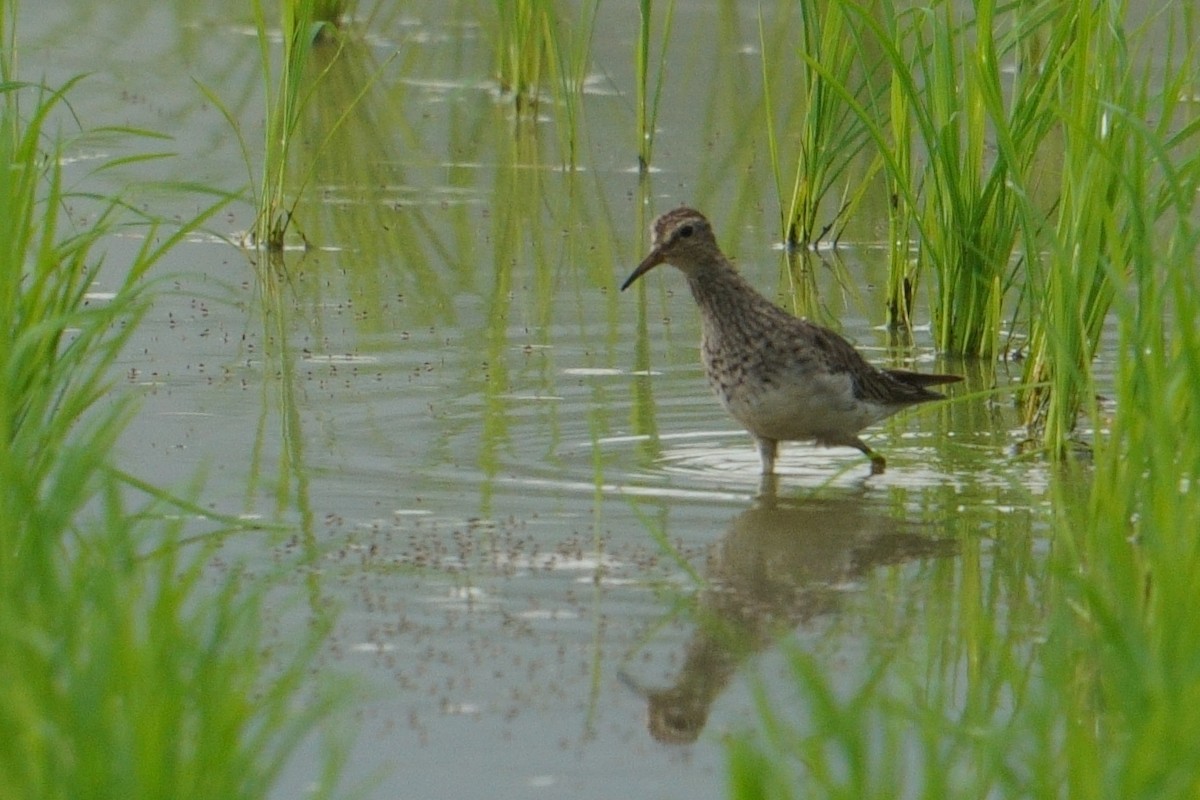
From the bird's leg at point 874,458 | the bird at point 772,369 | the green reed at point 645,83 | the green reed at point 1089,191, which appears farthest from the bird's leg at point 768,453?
the green reed at point 645,83

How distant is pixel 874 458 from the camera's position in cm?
732

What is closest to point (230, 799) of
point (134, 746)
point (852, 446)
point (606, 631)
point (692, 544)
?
point (134, 746)

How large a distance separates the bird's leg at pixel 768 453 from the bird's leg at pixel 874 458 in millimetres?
262

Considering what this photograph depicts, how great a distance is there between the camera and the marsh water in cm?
Answer: 497

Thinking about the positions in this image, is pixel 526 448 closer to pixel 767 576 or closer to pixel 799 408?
pixel 799 408

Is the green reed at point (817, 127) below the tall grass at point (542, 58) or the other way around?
below

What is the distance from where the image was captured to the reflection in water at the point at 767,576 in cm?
499

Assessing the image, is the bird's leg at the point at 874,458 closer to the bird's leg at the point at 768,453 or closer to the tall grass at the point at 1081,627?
the bird's leg at the point at 768,453

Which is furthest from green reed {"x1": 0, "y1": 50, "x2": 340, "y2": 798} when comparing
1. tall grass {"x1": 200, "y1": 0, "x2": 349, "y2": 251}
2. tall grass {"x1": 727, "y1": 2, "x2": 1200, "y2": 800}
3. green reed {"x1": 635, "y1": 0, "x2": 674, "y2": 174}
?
green reed {"x1": 635, "y1": 0, "x2": 674, "y2": 174}

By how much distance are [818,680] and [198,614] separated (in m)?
1.07

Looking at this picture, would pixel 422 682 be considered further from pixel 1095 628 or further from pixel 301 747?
pixel 1095 628

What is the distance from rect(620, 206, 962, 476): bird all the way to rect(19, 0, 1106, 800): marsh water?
7.0 inches

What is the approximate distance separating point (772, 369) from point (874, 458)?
1.47 feet

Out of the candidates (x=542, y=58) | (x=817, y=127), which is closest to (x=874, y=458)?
(x=817, y=127)
